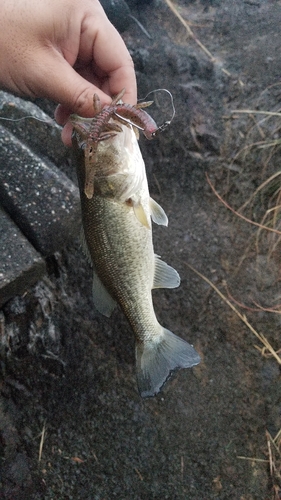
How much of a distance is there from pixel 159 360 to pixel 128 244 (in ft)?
1.72

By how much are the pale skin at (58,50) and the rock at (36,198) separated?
53cm

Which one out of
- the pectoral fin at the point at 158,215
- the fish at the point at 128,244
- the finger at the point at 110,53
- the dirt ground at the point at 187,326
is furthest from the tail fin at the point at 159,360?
the finger at the point at 110,53

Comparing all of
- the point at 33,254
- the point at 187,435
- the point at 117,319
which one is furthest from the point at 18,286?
the point at 187,435

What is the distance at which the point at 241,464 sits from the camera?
228 cm

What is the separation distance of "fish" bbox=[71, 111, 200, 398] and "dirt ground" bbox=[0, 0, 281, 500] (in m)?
0.67

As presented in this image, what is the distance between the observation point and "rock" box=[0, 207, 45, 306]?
202 centimetres

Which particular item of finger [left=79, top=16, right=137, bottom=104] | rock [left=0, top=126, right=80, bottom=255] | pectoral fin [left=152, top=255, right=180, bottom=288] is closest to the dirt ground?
rock [left=0, top=126, right=80, bottom=255]

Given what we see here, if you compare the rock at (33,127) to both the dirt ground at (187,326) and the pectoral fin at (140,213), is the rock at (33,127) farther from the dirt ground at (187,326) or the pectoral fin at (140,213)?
the pectoral fin at (140,213)

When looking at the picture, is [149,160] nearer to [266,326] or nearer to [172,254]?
[172,254]

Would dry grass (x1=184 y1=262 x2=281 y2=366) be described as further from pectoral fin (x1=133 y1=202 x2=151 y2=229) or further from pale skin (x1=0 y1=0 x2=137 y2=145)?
pale skin (x1=0 y1=0 x2=137 y2=145)

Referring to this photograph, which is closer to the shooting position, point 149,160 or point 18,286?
point 18,286

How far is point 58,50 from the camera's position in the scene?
5.60 feet

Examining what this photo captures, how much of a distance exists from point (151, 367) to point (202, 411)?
80cm

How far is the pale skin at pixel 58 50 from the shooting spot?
5.14 feet
